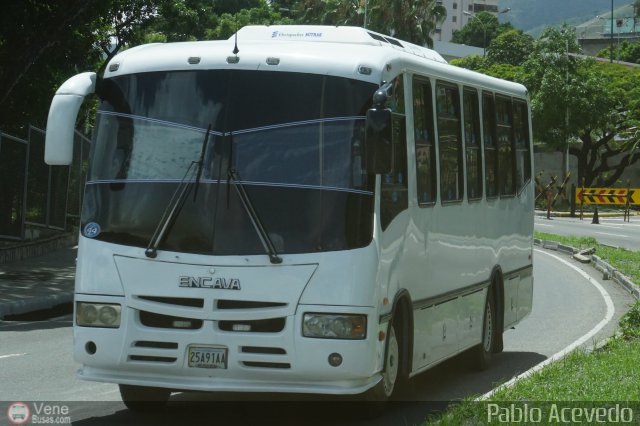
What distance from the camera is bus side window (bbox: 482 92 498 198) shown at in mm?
A: 13453

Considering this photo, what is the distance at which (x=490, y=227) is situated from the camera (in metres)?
13.6

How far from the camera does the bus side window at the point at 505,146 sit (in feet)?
46.6

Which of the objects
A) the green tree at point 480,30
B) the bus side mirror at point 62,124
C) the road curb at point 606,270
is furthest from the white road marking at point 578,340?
the green tree at point 480,30

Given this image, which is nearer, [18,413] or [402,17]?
[18,413]

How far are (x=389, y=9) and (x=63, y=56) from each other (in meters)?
43.2

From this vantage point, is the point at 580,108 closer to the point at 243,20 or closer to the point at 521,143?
the point at 243,20

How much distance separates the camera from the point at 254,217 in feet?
30.1

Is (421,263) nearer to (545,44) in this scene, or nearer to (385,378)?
(385,378)

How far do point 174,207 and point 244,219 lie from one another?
0.51 meters

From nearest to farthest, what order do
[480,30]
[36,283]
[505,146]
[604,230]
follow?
1. [505,146]
2. [36,283]
3. [604,230]
4. [480,30]

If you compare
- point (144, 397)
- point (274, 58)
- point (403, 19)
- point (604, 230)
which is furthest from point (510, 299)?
point (403, 19)

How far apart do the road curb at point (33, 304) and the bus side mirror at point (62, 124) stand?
988 cm

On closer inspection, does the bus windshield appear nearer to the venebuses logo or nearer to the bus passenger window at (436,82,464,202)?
the venebuses logo

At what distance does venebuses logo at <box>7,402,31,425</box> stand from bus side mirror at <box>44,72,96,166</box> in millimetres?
1824
